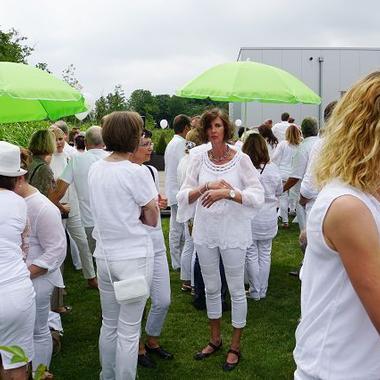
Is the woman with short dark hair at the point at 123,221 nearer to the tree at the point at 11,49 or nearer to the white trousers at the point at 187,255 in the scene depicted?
the white trousers at the point at 187,255

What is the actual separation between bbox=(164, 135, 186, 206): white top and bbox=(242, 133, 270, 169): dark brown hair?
4.21ft

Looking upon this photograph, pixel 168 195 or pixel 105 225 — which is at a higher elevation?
pixel 105 225

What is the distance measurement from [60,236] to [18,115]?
2.61 m

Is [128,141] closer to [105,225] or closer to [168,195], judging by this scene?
[105,225]

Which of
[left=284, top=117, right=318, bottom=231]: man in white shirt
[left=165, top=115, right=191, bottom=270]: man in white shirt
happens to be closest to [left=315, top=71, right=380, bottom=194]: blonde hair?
[left=284, top=117, right=318, bottom=231]: man in white shirt

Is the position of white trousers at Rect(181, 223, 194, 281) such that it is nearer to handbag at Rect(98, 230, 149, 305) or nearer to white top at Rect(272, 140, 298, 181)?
handbag at Rect(98, 230, 149, 305)

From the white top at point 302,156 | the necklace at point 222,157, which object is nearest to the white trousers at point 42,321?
the necklace at point 222,157

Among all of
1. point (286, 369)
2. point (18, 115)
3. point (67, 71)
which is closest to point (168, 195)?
point (18, 115)

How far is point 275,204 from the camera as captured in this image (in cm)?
A: 591

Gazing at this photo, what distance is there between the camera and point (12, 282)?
2.91 metres

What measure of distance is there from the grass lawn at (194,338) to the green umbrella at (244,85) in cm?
234

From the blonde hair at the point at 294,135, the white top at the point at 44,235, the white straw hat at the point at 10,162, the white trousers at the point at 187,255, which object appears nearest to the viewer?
the white straw hat at the point at 10,162

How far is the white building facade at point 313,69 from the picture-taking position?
16906 millimetres

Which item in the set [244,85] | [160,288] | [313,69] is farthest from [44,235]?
[313,69]
